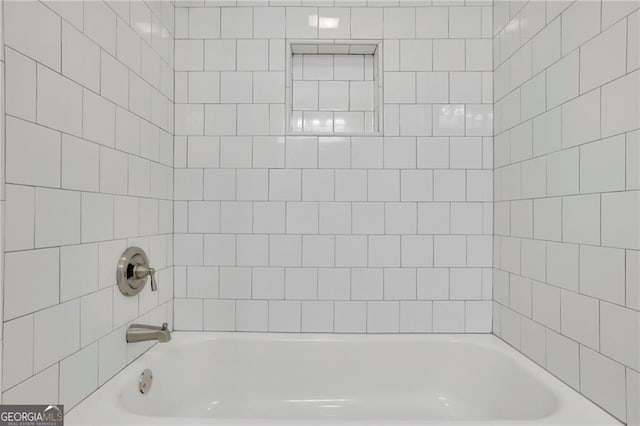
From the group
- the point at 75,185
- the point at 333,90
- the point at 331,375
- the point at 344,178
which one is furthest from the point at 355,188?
the point at 75,185

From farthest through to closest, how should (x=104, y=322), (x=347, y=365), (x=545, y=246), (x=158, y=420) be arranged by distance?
(x=347, y=365) < (x=545, y=246) < (x=104, y=322) < (x=158, y=420)

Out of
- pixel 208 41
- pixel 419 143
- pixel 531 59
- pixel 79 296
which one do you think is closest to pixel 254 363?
pixel 79 296

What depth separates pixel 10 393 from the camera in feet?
2.95

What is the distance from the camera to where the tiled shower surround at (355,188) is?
6.11 ft

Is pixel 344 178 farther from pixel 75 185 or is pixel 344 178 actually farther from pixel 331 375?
pixel 75 185

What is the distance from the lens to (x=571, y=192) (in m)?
1.26

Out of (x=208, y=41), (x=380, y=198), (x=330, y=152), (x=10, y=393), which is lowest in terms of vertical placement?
(x=10, y=393)

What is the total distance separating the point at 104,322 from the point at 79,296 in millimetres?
176

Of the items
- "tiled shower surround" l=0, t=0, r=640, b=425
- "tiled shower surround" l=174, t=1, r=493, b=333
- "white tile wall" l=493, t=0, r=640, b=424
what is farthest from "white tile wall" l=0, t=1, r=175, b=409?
"white tile wall" l=493, t=0, r=640, b=424

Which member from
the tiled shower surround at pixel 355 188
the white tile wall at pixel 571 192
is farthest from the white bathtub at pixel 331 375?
the white tile wall at pixel 571 192

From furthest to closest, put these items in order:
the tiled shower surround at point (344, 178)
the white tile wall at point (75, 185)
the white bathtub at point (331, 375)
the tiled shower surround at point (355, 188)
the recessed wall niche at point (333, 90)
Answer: the recessed wall niche at point (333, 90) → the tiled shower surround at point (355, 188) → the white bathtub at point (331, 375) → the tiled shower surround at point (344, 178) → the white tile wall at point (75, 185)

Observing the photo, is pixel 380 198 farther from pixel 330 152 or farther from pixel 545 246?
pixel 545 246

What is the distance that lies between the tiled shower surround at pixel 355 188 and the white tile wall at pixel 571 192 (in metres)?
0.16

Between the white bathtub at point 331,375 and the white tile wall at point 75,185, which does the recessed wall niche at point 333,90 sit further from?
the white bathtub at point 331,375
